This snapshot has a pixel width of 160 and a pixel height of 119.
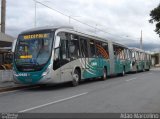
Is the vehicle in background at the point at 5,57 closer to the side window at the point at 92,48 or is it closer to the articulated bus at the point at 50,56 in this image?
the side window at the point at 92,48

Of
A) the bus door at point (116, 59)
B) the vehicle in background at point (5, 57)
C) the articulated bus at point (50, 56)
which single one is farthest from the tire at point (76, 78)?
the vehicle in background at point (5, 57)

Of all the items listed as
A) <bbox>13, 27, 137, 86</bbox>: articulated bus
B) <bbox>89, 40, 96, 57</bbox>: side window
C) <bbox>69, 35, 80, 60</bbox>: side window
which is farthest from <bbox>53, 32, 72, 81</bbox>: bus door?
<bbox>89, 40, 96, 57</bbox>: side window

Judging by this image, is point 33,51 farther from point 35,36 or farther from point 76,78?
point 76,78

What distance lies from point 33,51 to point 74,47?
118 inches

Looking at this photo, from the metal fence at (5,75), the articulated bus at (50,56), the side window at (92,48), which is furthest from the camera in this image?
the side window at (92,48)

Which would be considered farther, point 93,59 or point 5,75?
point 93,59

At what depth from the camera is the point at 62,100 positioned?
41.7 feet

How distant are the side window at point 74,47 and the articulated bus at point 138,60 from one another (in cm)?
1846

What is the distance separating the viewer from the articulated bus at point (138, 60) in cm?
3834

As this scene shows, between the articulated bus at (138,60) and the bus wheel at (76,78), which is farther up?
the articulated bus at (138,60)

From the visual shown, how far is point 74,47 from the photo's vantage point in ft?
62.7

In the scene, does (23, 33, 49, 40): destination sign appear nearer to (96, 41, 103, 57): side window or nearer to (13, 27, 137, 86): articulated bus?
(13, 27, 137, 86): articulated bus

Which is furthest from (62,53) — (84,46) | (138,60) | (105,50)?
(138,60)

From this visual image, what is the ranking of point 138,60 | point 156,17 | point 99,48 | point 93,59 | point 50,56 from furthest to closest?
1. point 156,17
2. point 138,60
3. point 99,48
4. point 93,59
5. point 50,56
